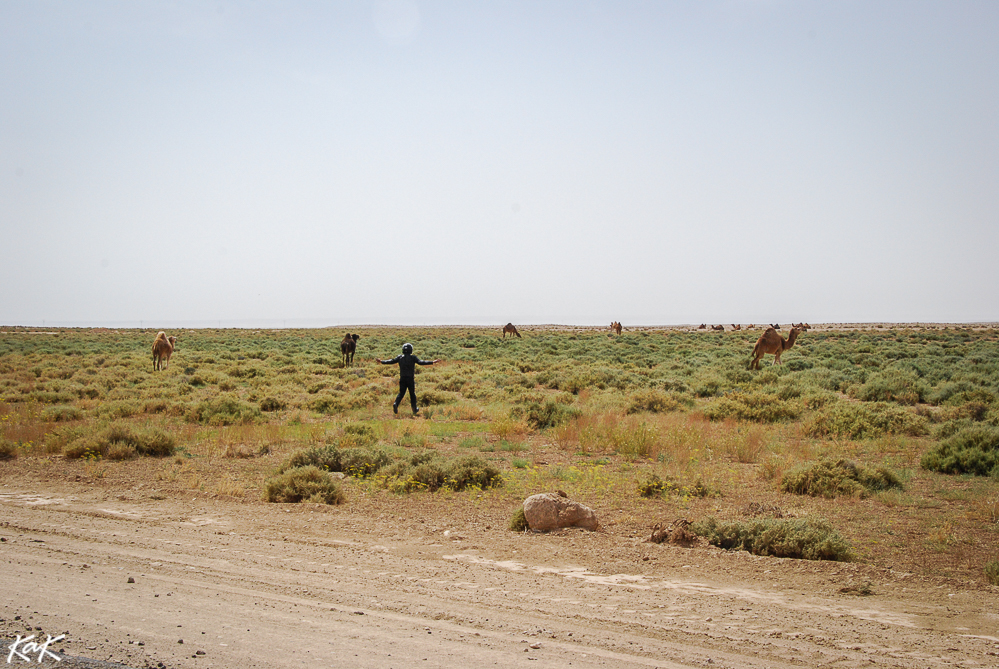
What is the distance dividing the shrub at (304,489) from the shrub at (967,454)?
10.1 meters

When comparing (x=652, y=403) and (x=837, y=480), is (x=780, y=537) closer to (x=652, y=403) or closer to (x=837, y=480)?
(x=837, y=480)

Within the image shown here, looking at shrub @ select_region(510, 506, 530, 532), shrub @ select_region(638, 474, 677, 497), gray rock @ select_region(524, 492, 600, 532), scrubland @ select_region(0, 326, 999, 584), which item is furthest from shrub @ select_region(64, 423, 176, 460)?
shrub @ select_region(638, 474, 677, 497)

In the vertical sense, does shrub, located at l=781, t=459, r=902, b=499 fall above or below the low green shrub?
below

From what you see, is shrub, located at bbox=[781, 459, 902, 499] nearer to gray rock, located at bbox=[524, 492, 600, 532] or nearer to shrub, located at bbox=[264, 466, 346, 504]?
gray rock, located at bbox=[524, 492, 600, 532]

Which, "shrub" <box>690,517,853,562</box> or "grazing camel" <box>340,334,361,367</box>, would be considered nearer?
"shrub" <box>690,517,853,562</box>

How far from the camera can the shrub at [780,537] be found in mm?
7172

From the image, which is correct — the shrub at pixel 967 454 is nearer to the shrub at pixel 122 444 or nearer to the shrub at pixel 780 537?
the shrub at pixel 780 537

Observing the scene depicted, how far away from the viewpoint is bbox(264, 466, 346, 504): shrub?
9844mm

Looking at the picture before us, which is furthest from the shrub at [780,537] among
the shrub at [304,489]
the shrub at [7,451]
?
the shrub at [7,451]

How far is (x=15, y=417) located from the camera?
16062 millimetres

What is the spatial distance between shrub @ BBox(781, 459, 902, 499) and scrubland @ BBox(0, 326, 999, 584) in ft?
0.09

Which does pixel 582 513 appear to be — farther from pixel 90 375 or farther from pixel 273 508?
pixel 90 375

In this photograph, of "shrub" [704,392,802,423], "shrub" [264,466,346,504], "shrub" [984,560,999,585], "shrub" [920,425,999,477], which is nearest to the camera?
"shrub" [984,560,999,585]

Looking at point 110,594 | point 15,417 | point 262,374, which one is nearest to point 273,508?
point 110,594
